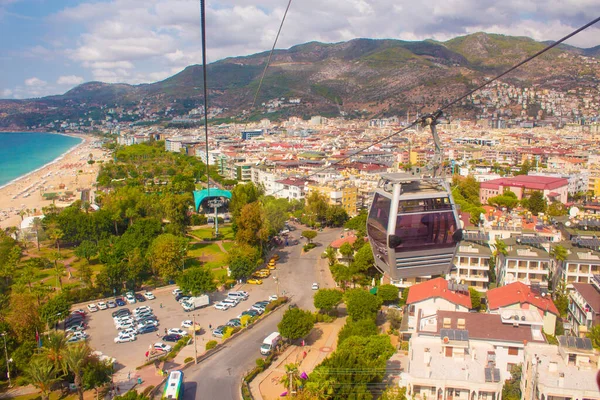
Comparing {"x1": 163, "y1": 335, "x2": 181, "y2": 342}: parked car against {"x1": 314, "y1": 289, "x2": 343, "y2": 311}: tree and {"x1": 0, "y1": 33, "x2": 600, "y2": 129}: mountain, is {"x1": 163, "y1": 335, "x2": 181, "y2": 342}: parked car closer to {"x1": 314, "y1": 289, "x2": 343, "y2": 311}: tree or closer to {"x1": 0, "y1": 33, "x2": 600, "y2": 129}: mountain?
{"x1": 314, "y1": 289, "x2": 343, "y2": 311}: tree

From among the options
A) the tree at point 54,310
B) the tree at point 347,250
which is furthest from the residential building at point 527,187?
the tree at point 54,310

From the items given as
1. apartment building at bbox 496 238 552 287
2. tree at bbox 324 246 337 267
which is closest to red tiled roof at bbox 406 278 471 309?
apartment building at bbox 496 238 552 287

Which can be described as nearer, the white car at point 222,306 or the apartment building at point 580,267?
the apartment building at point 580,267

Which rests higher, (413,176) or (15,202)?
(413,176)

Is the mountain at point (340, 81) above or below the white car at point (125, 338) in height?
above

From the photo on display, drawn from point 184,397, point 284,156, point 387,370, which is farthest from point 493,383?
point 284,156

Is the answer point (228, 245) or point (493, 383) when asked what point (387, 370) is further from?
point (228, 245)

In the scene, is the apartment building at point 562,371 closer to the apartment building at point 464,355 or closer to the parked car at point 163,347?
the apartment building at point 464,355
